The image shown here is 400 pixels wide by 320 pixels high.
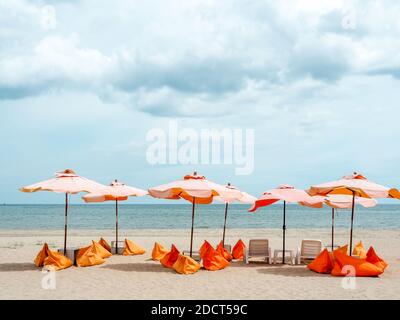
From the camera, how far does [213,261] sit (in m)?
11.4

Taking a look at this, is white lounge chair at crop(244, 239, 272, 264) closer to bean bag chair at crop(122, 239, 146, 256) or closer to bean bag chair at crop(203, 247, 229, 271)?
bean bag chair at crop(203, 247, 229, 271)

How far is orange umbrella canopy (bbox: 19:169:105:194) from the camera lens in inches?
432

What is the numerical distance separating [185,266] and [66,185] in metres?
3.29

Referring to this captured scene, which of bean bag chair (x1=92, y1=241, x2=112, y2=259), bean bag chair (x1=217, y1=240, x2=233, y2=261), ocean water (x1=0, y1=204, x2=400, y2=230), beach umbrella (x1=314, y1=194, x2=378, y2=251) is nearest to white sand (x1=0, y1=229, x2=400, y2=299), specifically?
bean bag chair (x1=217, y1=240, x2=233, y2=261)

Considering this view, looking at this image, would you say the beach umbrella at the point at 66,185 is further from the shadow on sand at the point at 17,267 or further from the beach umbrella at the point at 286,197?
the beach umbrella at the point at 286,197

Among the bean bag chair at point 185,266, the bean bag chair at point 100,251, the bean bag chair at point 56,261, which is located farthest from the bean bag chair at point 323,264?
the bean bag chair at point 56,261

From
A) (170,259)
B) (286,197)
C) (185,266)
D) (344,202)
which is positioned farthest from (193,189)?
(344,202)

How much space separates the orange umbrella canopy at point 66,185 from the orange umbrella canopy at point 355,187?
5191mm

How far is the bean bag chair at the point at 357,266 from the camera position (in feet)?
34.0

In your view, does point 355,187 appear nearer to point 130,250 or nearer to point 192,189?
point 192,189

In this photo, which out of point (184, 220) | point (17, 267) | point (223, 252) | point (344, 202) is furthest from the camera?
point (184, 220)
